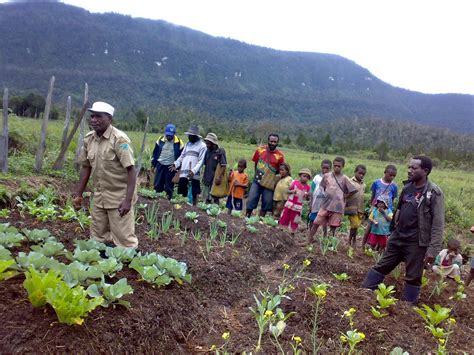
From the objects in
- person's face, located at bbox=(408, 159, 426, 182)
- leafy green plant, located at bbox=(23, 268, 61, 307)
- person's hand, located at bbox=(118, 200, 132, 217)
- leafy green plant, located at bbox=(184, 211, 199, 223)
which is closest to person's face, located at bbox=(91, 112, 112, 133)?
person's hand, located at bbox=(118, 200, 132, 217)

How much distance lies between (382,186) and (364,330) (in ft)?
10.7

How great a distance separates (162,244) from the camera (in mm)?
4719

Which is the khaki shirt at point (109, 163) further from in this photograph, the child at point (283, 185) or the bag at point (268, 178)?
the child at point (283, 185)

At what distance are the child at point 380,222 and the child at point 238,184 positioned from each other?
2.54 metres

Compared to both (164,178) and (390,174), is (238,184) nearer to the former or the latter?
(164,178)

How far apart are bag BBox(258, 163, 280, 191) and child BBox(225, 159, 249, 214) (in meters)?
0.59

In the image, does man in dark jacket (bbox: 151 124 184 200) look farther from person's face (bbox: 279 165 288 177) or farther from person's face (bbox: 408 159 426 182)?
person's face (bbox: 408 159 426 182)

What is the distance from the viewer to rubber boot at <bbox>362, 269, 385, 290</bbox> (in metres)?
4.52

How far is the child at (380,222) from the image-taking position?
6.19 m

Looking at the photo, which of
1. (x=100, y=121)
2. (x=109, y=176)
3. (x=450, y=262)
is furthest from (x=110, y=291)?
(x=450, y=262)

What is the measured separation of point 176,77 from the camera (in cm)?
14925

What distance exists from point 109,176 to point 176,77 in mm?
152077

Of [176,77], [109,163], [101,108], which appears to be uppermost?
[176,77]

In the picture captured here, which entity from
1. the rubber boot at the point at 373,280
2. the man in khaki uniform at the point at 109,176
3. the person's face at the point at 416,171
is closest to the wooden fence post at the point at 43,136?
the man in khaki uniform at the point at 109,176
